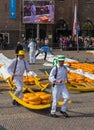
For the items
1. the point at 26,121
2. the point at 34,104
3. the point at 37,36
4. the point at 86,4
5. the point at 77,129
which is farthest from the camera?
the point at 86,4

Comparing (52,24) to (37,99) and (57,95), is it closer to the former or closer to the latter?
(37,99)

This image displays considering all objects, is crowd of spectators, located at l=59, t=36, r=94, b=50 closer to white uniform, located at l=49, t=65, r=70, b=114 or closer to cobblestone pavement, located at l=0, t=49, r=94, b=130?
cobblestone pavement, located at l=0, t=49, r=94, b=130

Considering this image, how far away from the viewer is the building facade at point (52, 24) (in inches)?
2045

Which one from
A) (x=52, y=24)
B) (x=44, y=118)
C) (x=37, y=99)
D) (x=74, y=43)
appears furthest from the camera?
(x=52, y=24)

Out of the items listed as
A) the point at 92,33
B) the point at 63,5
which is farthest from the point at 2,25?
the point at 92,33

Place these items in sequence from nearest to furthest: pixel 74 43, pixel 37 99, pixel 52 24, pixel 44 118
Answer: pixel 44 118
pixel 37 99
pixel 74 43
pixel 52 24

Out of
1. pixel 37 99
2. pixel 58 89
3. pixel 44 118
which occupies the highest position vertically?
pixel 58 89

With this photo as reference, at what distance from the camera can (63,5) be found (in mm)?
54375

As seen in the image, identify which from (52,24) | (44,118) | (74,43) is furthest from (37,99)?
(52,24)

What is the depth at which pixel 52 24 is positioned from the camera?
52562 mm

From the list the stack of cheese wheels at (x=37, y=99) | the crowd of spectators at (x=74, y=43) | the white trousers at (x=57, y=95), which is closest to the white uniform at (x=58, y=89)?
the white trousers at (x=57, y=95)

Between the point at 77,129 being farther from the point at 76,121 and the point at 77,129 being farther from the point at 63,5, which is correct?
the point at 63,5

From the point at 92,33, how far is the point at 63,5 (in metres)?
5.69

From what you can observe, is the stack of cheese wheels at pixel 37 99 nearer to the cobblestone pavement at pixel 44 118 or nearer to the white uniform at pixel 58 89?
the cobblestone pavement at pixel 44 118
